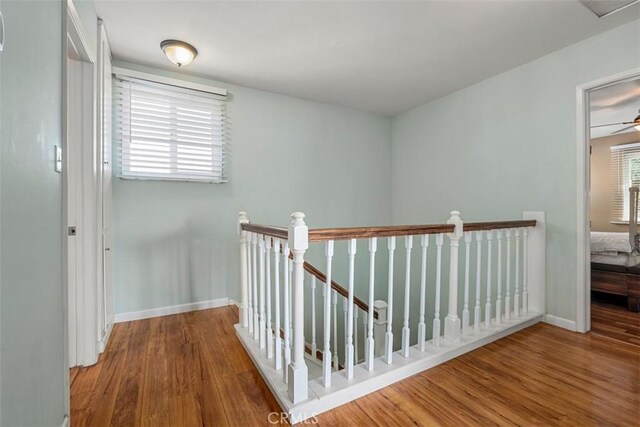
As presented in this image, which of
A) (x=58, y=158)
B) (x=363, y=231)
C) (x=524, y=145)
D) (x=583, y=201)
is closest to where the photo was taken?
(x=58, y=158)

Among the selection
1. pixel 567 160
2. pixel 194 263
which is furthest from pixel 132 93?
pixel 567 160

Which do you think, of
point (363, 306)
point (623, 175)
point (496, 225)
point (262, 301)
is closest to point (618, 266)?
point (496, 225)

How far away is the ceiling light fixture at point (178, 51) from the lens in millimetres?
2287

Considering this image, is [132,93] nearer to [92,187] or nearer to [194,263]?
[92,187]

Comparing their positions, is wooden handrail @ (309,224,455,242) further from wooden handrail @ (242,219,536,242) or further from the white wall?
the white wall

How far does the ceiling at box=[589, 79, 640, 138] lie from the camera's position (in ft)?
9.75

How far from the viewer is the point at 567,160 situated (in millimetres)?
2381

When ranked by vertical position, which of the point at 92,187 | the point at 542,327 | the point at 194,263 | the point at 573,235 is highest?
the point at 92,187

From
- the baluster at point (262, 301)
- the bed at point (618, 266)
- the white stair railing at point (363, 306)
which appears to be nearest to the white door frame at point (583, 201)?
the white stair railing at point (363, 306)

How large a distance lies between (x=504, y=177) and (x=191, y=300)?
3441 mm

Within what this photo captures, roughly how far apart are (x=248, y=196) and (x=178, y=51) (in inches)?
58.9

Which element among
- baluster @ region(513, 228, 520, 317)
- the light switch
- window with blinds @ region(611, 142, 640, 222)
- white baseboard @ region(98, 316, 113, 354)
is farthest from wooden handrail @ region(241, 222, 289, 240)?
window with blinds @ region(611, 142, 640, 222)

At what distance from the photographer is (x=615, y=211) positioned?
487 centimetres

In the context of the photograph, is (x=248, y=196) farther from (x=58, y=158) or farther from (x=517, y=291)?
(x=517, y=291)
